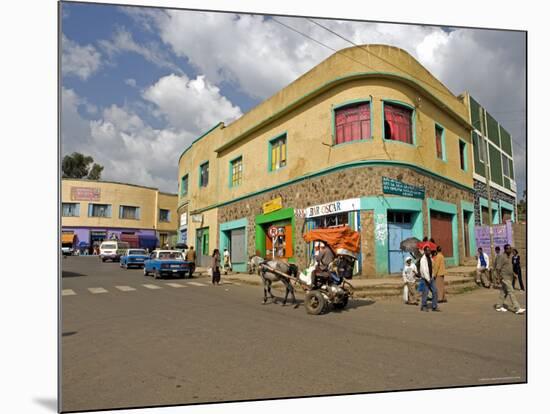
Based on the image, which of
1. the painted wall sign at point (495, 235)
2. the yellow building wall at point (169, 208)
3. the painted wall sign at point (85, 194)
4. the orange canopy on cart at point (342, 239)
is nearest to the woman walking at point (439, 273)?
the painted wall sign at point (495, 235)

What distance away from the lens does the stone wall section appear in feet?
17.8

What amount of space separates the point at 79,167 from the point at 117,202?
894mm

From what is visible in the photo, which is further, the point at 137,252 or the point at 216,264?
the point at 216,264

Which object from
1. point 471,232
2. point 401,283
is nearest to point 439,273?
point 401,283

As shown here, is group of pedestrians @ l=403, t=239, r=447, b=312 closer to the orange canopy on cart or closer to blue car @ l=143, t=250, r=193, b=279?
the orange canopy on cart

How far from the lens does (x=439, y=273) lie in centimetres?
550

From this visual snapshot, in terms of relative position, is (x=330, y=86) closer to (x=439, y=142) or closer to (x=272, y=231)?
(x=439, y=142)

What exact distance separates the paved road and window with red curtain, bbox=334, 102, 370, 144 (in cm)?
252

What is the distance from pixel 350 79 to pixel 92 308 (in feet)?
15.4

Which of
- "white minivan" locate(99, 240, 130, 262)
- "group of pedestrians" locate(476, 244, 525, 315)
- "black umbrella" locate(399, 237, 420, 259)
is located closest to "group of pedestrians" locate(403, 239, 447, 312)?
"black umbrella" locate(399, 237, 420, 259)

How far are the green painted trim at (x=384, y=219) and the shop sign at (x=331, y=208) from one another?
0.52 ft

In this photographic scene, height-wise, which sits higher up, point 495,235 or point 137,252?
point 495,235

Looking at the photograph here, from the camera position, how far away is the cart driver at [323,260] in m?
5.99

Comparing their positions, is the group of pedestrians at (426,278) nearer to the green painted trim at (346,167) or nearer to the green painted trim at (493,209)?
the green painted trim at (493,209)
